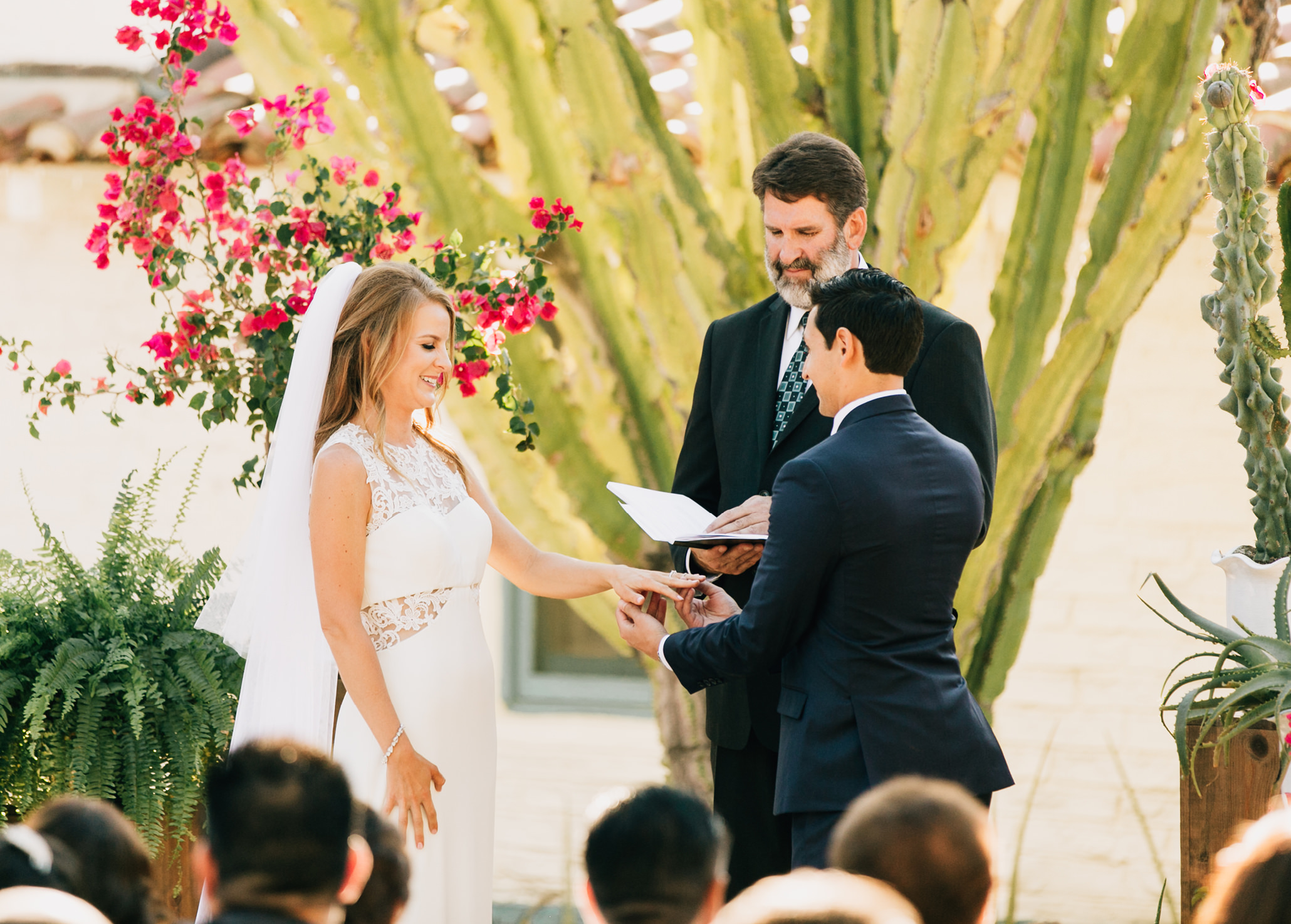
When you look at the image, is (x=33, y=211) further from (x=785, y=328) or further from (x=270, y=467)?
(x=785, y=328)

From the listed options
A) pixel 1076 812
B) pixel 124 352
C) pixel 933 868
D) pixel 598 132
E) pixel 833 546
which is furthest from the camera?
pixel 124 352

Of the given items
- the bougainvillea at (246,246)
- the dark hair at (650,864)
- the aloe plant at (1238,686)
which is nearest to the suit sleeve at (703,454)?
the bougainvillea at (246,246)

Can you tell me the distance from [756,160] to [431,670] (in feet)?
5.91

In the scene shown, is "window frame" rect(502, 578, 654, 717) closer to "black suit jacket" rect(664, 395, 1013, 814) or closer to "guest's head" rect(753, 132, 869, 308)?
"guest's head" rect(753, 132, 869, 308)

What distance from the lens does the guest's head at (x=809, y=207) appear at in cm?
252

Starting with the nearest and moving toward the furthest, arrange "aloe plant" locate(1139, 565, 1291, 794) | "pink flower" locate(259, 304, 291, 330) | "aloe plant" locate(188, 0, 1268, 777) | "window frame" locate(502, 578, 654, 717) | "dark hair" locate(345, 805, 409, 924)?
"dark hair" locate(345, 805, 409, 924) → "aloe plant" locate(1139, 565, 1291, 794) → "pink flower" locate(259, 304, 291, 330) → "aloe plant" locate(188, 0, 1268, 777) → "window frame" locate(502, 578, 654, 717)

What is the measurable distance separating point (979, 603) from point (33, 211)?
3.74 m

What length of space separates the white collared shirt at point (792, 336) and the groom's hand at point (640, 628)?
543 millimetres

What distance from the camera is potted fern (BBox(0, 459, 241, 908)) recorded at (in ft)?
9.50

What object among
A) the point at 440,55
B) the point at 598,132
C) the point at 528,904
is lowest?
the point at 528,904

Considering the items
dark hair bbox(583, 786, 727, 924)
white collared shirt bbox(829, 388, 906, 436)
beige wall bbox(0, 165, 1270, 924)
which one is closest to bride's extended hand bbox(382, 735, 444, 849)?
white collared shirt bbox(829, 388, 906, 436)

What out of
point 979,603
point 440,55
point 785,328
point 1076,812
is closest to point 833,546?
point 785,328

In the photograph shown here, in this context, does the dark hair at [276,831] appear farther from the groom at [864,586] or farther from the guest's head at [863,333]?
the guest's head at [863,333]

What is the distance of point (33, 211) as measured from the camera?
16.1 feet
